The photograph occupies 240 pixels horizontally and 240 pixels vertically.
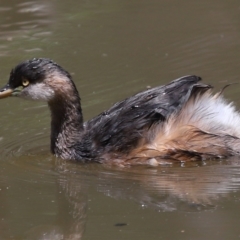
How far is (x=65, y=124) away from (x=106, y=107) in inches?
30.7

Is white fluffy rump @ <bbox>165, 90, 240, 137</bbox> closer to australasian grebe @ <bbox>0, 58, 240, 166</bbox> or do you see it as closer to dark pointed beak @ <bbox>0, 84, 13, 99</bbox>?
australasian grebe @ <bbox>0, 58, 240, 166</bbox>

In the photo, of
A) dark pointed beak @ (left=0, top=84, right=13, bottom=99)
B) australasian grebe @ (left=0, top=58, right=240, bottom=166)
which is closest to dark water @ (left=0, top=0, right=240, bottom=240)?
australasian grebe @ (left=0, top=58, right=240, bottom=166)

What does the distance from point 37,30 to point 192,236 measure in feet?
18.9

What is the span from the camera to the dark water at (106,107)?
545 centimetres

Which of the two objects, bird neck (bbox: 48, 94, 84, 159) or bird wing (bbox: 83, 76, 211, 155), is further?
bird neck (bbox: 48, 94, 84, 159)

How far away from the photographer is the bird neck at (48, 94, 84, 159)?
719cm

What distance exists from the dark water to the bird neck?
14cm

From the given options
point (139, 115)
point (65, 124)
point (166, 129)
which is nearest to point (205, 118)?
point (166, 129)

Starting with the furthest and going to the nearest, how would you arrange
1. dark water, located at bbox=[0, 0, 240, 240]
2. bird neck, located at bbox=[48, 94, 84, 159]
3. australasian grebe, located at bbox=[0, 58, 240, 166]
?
bird neck, located at bbox=[48, 94, 84, 159] → australasian grebe, located at bbox=[0, 58, 240, 166] → dark water, located at bbox=[0, 0, 240, 240]

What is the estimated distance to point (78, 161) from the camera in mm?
7020

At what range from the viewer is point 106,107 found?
794 centimetres

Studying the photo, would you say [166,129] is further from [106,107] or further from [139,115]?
[106,107]

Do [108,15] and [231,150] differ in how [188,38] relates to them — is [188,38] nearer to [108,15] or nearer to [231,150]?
[108,15]

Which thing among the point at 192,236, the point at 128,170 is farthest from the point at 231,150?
the point at 192,236
